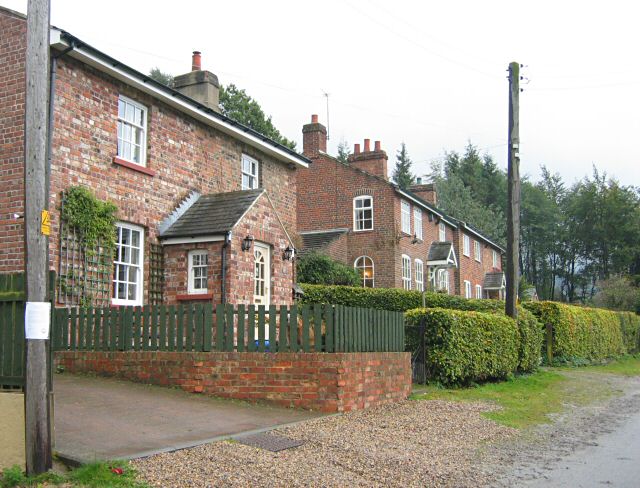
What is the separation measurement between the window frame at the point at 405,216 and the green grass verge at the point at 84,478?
89.0ft

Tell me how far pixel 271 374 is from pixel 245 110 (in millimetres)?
41936

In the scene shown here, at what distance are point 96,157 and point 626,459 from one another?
38.6 ft

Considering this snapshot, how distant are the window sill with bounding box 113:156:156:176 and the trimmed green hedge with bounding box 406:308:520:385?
7.01 m

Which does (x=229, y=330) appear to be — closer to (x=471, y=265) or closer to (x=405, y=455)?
(x=405, y=455)

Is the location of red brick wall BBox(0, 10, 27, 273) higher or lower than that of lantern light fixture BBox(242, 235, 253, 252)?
higher

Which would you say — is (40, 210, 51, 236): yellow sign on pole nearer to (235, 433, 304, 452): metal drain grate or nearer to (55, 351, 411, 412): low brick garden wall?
(235, 433, 304, 452): metal drain grate

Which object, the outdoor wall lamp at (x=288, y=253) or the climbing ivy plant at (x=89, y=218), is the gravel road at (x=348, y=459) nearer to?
the climbing ivy plant at (x=89, y=218)

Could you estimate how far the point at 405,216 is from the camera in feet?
111

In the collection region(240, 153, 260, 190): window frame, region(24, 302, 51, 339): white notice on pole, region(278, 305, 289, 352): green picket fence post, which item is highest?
region(240, 153, 260, 190): window frame

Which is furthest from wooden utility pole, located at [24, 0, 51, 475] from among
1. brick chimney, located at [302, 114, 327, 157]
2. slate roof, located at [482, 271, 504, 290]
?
slate roof, located at [482, 271, 504, 290]

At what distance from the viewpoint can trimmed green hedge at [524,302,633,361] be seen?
2405cm

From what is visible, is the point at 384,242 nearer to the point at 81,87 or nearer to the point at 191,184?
the point at 191,184

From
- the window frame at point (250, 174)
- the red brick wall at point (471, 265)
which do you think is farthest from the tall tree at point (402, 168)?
the window frame at point (250, 174)

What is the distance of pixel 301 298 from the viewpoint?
25250 millimetres
